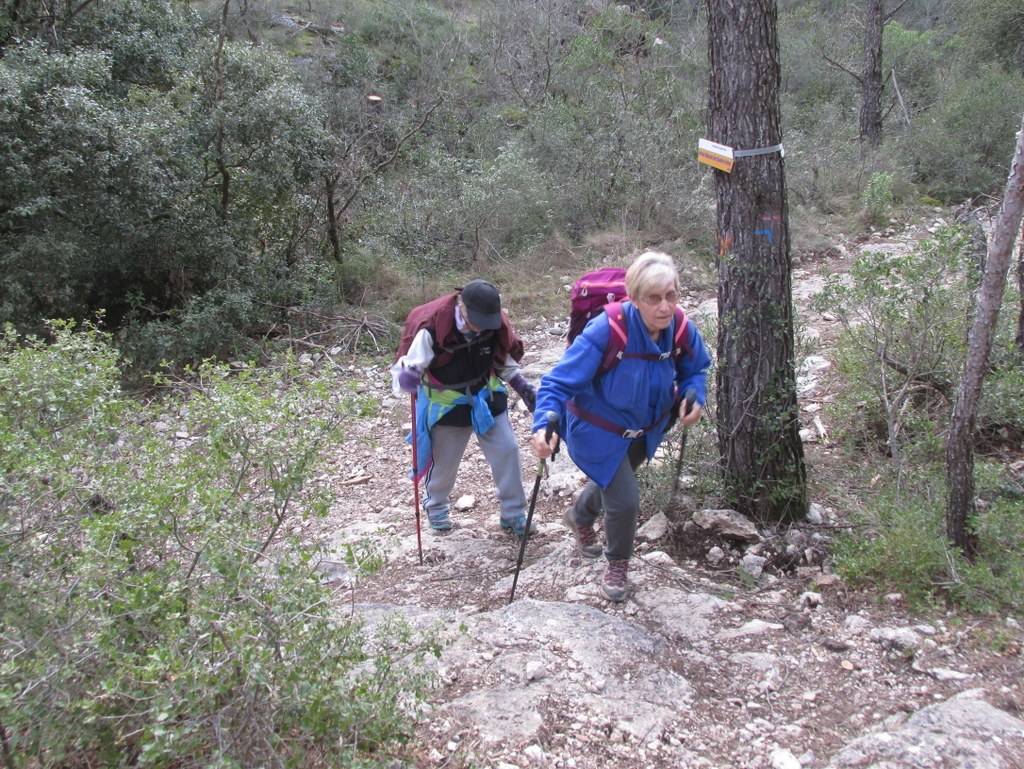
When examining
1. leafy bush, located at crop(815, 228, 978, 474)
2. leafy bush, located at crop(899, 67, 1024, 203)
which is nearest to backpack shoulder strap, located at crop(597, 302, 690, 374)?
leafy bush, located at crop(815, 228, 978, 474)

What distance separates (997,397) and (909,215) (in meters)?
8.55

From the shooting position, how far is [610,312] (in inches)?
132

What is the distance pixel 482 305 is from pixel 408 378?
54 cm

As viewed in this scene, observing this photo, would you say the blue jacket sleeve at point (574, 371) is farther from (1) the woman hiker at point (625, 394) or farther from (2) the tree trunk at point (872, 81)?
(2) the tree trunk at point (872, 81)

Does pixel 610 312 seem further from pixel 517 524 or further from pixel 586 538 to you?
pixel 517 524

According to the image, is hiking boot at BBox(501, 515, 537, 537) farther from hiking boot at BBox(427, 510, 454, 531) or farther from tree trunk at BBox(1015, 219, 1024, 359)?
tree trunk at BBox(1015, 219, 1024, 359)

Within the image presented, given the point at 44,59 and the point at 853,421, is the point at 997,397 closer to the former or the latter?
the point at 853,421

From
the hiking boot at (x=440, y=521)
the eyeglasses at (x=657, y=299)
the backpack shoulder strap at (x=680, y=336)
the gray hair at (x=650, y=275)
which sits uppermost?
the gray hair at (x=650, y=275)

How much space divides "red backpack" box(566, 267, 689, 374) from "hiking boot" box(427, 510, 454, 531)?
1.50 meters

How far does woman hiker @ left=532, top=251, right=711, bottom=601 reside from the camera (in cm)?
328

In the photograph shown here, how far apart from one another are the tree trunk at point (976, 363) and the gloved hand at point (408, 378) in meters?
2.50

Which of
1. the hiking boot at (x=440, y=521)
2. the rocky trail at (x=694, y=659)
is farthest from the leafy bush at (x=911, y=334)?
the hiking boot at (x=440, y=521)

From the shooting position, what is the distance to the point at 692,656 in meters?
3.32

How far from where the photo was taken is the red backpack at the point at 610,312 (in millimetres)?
3332
